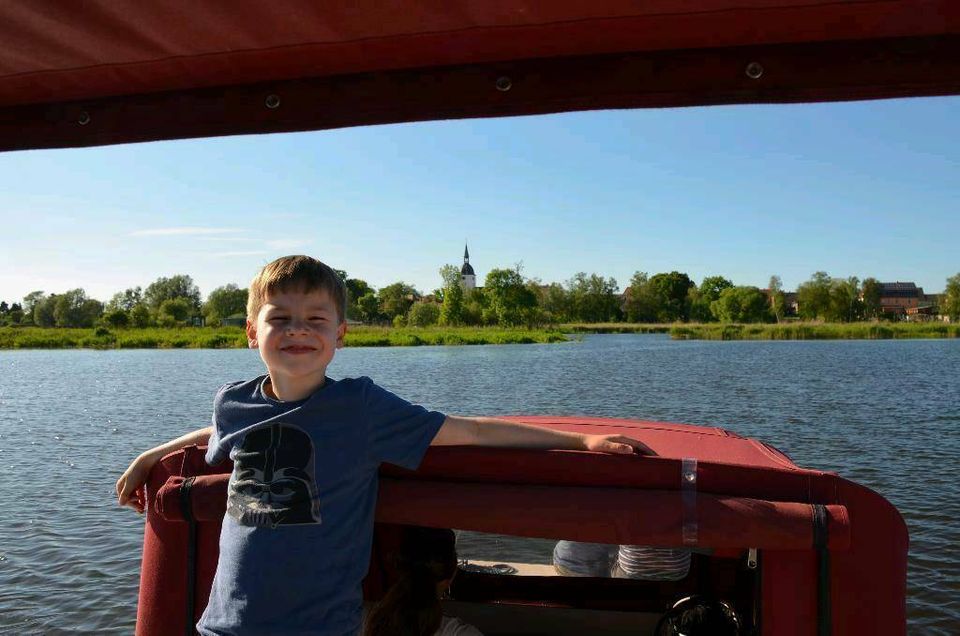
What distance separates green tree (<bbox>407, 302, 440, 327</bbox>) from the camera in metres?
83.1

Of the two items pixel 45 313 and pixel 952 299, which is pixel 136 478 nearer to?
pixel 45 313

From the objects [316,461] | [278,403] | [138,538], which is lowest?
[138,538]

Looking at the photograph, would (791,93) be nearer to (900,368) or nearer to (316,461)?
(316,461)

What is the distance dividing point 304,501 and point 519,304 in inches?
3231

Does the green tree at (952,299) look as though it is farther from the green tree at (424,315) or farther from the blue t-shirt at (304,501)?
the blue t-shirt at (304,501)

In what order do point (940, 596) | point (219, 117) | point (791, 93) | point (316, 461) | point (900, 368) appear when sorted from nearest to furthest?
point (316, 461), point (791, 93), point (219, 117), point (940, 596), point (900, 368)

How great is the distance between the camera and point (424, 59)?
2.17 m

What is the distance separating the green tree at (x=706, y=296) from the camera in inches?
4129

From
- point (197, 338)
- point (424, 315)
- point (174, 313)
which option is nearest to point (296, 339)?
point (197, 338)

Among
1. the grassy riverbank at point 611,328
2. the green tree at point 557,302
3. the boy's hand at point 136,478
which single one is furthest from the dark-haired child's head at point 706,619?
the green tree at point 557,302

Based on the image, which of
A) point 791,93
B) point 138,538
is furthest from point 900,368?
point 791,93

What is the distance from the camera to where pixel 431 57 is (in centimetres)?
215

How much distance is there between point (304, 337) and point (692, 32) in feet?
4.06

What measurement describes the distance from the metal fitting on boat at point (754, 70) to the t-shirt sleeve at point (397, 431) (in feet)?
4.04
